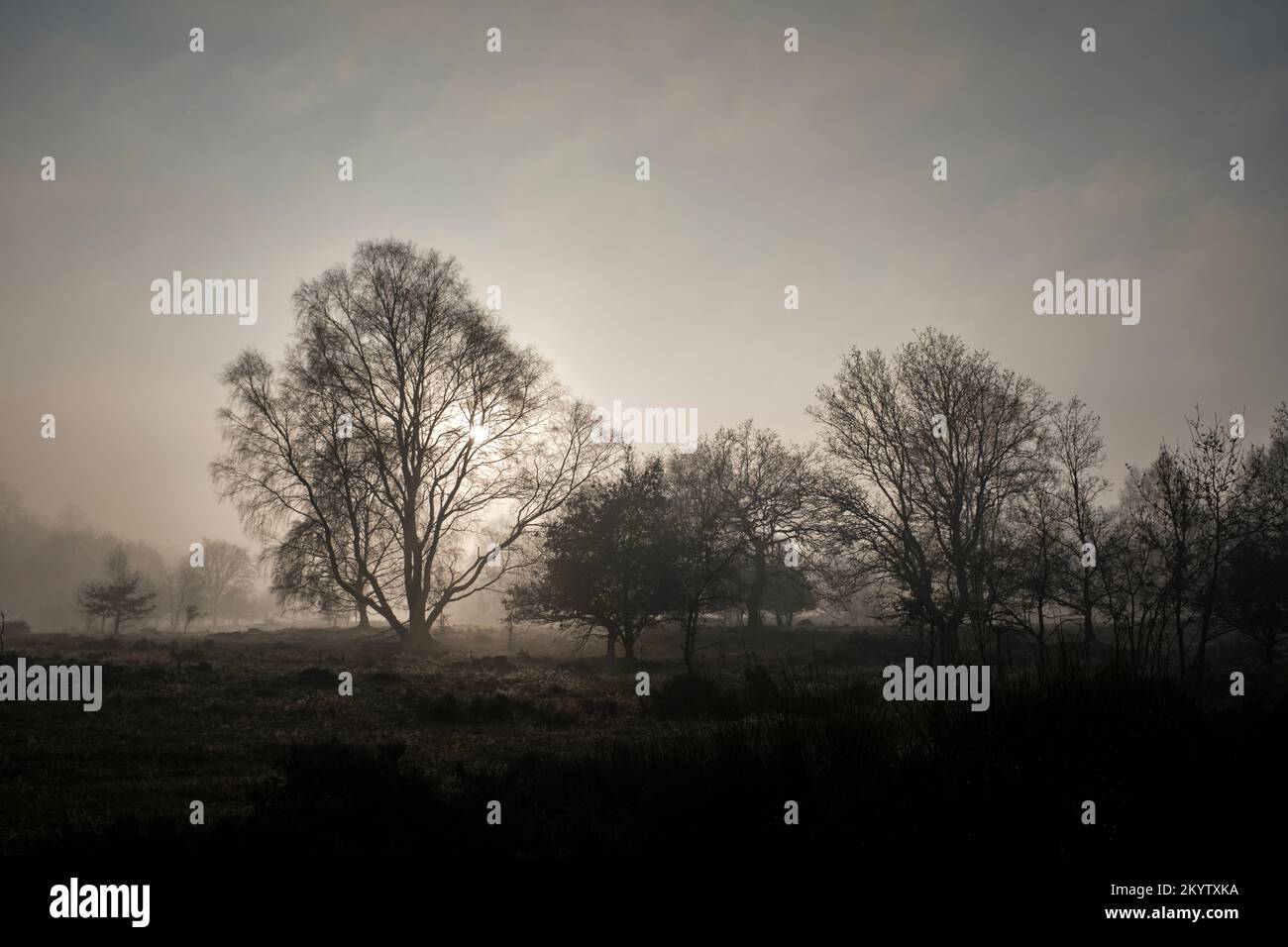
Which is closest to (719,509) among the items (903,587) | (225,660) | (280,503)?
(903,587)

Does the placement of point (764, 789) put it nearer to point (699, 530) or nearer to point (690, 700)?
point (690, 700)

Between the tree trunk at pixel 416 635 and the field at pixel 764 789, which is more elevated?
the field at pixel 764 789

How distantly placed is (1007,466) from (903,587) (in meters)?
7.16

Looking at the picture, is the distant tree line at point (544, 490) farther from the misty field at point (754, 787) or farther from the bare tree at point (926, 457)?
the misty field at point (754, 787)

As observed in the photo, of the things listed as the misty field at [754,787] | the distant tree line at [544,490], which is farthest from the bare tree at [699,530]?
the misty field at [754,787]

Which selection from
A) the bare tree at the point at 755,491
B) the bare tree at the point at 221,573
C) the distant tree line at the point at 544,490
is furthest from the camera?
the bare tree at the point at 221,573

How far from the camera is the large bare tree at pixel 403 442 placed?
85.7ft

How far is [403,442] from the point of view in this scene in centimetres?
2739

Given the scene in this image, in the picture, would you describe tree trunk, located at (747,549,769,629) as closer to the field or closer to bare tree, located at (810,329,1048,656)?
bare tree, located at (810,329,1048,656)

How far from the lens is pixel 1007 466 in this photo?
27969 millimetres

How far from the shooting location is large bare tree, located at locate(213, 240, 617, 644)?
26.1 meters

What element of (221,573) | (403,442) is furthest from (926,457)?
(221,573)

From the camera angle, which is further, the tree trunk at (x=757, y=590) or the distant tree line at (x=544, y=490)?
the tree trunk at (x=757, y=590)
